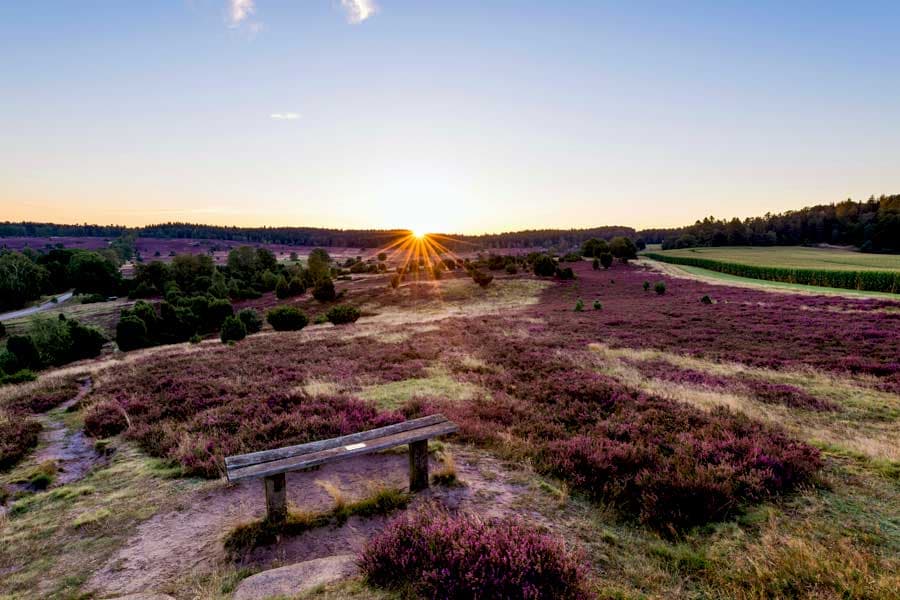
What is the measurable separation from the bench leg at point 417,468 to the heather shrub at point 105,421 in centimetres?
911

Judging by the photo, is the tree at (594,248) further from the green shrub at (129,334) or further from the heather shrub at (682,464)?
the heather shrub at (682,464)

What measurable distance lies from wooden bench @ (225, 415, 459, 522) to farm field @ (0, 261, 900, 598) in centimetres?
49

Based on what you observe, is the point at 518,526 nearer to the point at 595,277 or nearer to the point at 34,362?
the point at 34,362

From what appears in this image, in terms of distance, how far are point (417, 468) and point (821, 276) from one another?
210 feet

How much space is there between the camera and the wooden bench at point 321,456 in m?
5.63

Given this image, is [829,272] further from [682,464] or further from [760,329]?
[682,464]

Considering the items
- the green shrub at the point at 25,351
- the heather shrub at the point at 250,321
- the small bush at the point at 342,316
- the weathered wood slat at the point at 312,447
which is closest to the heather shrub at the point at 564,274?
the small bush at the point at 342,316

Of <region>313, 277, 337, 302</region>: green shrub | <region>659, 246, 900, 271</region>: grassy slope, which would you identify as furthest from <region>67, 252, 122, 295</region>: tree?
<region>659, 246, 900, 271</region>: grassy slope

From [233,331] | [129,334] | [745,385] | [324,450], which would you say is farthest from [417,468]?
[129,334]

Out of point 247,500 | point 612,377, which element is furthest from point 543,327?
point 247,500

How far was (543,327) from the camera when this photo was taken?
2556cm

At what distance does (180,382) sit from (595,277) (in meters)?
55.2

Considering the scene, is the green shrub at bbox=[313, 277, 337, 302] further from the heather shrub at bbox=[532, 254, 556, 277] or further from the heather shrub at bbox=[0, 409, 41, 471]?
the heather shrub at bbox=[0, 409, 41, 471]

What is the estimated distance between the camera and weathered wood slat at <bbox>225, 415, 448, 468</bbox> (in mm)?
5797
